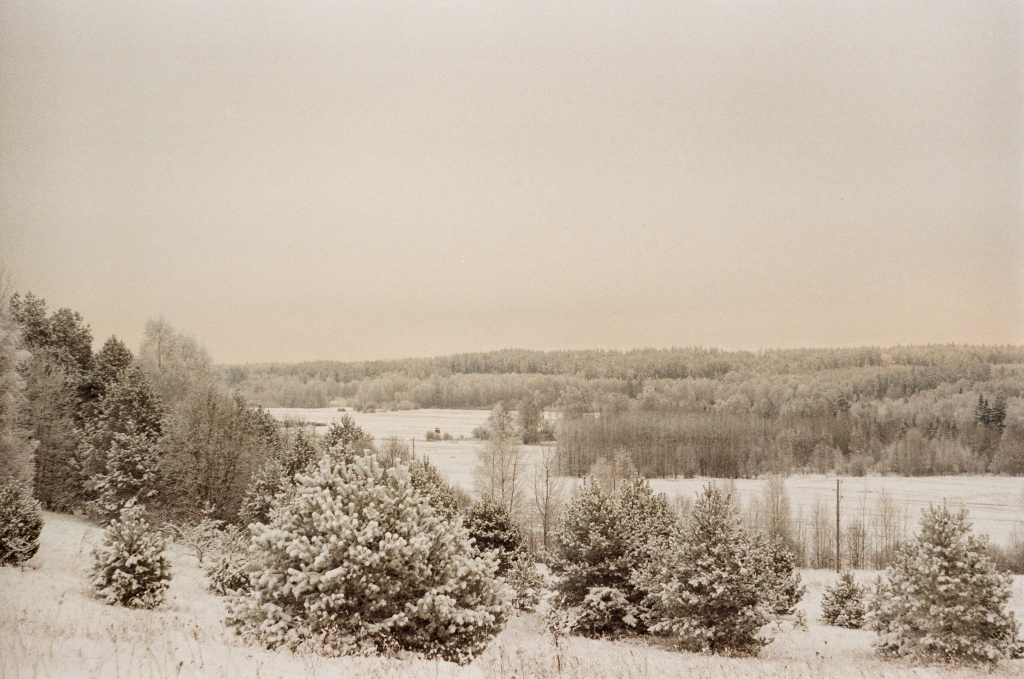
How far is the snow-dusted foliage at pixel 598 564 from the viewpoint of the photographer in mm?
17984

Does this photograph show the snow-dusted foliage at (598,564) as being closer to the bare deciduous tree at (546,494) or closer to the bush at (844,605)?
the bush at (844,605)

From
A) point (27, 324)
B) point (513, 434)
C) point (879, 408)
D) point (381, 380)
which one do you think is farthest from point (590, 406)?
point (27, 324)

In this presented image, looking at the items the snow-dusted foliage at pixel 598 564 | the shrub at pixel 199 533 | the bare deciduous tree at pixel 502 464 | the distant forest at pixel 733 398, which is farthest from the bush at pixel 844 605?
the shrub at pixel 199 533

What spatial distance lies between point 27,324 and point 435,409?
25.8m

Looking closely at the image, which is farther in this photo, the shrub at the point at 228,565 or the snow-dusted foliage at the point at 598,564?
the snow-dusted foliage at the point at 598,564

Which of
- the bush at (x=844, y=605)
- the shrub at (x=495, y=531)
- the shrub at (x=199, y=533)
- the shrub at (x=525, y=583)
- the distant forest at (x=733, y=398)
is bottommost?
the bush at (x=844, y=605)

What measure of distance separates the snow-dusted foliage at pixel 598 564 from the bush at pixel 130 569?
9.50 meters

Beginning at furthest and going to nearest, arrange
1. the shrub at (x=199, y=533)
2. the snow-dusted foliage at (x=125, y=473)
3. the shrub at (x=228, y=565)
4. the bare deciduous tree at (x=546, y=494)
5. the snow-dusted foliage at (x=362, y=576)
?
the bare deciduous tree at (x=546, y=494), the snow-dusted foliage at (x=125, y=473), the shrub at (x=199, y=533), the shrub at (x=228, y=565), the snow-dusted foliage at (x=362, y=576)

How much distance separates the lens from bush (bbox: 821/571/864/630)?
23.2 m


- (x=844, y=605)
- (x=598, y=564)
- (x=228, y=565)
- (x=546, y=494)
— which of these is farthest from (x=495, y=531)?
(x=546, y=494)

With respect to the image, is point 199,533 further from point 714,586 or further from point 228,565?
point 714,586

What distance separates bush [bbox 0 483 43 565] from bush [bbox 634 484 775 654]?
14130 millimetres

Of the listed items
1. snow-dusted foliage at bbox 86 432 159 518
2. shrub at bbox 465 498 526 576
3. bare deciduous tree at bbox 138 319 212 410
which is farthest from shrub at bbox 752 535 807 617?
bare deciduous tree at bbox 138 319 212 410

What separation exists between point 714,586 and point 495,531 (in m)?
9.09
